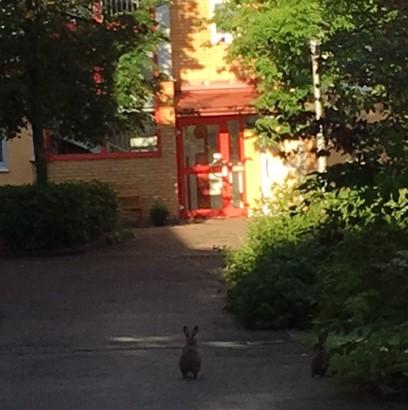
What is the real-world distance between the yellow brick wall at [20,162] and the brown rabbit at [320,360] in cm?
1781

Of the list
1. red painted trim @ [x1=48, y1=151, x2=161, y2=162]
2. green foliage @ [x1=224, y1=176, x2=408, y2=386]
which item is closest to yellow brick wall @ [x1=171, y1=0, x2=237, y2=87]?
red painted trim @ [x1=48, y1=151, x2=161, y2=162]

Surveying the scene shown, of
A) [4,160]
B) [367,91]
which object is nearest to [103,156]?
[4,160]

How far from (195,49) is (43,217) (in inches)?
316

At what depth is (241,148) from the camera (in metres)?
28.5

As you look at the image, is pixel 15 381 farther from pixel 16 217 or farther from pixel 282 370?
pixel 16 217

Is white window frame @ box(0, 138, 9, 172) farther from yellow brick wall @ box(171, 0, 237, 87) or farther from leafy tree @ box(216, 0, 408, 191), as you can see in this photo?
leafy tree @ box(216, 0, 408, 191)

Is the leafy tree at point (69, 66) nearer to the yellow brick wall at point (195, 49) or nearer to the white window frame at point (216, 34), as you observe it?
the white window frame at point (216, 34)

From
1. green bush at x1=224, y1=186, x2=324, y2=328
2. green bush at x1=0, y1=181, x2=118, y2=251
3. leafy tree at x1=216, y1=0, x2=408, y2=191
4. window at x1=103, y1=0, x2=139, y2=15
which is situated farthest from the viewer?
window at x1=103, y1=0, x2=139, y2=15

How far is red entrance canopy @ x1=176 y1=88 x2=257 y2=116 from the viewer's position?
27422 millimetres

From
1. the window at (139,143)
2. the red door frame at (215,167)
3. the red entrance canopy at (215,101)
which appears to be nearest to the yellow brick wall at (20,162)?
the window at (139,143)

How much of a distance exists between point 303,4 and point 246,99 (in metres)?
4.96

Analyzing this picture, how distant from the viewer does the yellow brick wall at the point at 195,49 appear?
92.5 feet

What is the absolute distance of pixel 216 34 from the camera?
92.0 ft

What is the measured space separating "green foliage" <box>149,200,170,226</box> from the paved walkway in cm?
472
